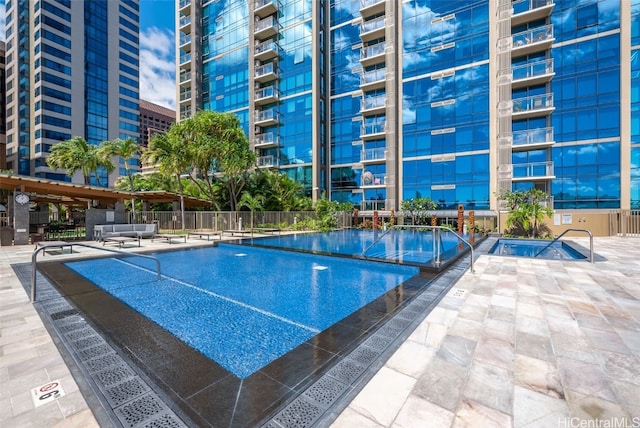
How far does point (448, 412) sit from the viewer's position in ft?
6.93

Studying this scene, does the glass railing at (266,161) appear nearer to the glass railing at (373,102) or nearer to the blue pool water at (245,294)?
the glass railing at (373,102)

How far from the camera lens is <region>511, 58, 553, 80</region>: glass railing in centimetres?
2100

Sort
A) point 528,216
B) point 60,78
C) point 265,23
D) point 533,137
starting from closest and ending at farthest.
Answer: point 528,216 → point 533,137 → point 265,23 → point 60,78

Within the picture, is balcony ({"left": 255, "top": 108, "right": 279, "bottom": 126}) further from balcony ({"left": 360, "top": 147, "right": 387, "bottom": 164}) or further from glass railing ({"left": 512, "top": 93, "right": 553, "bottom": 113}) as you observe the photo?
glass railing ({"left": 512, "top": 93, "right": 553, "bottom": 113})

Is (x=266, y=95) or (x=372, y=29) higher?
(x=372, y=29)

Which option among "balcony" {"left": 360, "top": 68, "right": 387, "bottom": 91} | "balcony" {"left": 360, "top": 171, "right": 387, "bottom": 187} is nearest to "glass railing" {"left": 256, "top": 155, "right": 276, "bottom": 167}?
"balcony" {"left": 360, "top": 171, "right": 387, "bottom": 187}

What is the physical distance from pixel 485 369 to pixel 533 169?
24.5 m

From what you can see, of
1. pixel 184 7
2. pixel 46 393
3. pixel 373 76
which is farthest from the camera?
pixel 184 7

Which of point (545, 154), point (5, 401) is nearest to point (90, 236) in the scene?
point (5, 401)

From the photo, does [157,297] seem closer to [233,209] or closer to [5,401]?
[5,401]

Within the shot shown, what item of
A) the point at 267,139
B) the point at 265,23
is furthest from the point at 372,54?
the point at 267,139

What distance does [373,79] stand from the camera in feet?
90.4

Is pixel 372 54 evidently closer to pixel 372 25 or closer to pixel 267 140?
pixel 372 25

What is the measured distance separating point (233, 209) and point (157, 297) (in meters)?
20.4
